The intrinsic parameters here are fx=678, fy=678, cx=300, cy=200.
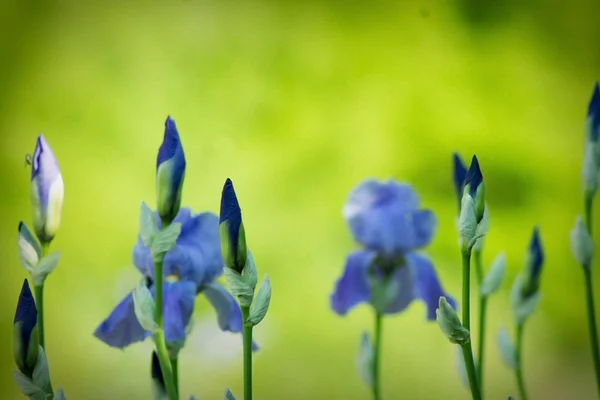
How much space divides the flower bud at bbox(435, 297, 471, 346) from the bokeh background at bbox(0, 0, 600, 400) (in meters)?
0.48

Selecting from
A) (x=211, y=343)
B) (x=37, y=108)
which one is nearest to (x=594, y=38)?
(x=211, y=343)

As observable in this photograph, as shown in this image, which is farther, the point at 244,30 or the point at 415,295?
the point at 244,30

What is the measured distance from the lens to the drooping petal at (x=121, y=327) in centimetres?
71

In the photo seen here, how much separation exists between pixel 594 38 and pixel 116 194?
2.59 ft

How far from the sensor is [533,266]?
0.80 metres

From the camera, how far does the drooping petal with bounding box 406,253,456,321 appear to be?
0.83 meters

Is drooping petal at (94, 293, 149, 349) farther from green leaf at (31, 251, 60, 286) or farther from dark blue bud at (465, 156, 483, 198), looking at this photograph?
dark blue bud at (465, 156, 483, 198)

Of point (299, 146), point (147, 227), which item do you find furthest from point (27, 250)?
point (299, 146)

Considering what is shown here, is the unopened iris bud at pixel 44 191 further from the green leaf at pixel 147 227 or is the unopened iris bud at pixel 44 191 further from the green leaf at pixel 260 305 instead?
the green leaf at pixel 260 305

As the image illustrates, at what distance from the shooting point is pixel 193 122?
1.03 meters

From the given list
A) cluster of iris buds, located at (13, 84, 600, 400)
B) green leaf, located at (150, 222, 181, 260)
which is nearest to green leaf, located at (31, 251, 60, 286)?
cluster of iris buds, located at (13, 84, 600, 400)

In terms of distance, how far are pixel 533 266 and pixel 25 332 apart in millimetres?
561

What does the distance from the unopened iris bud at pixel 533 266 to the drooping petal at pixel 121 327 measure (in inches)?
17.6

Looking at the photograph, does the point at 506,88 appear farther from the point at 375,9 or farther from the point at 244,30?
the point at 244,30
